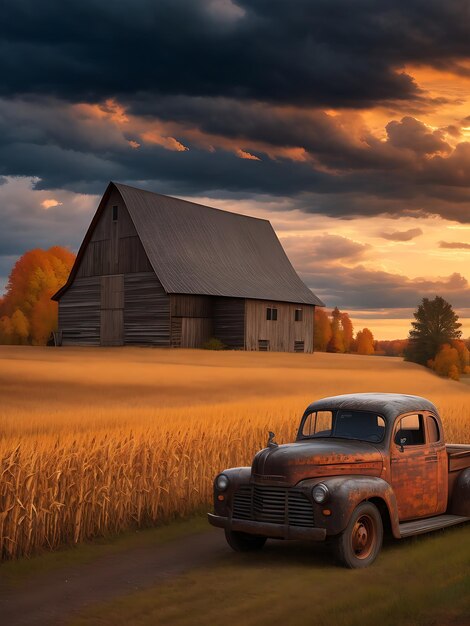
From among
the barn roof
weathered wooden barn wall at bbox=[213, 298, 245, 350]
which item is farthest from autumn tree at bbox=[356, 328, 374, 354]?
weathered wooden barn wall at bbox=[213, 298, 245, 350]

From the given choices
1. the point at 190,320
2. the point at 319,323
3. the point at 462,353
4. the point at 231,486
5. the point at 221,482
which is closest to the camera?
the point at 231,486

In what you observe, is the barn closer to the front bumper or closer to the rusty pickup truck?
the rusty pickup truck

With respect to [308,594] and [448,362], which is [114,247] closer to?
[448,362]

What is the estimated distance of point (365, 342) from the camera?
5566 inches

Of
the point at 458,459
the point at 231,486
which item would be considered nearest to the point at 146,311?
the point at 458,459

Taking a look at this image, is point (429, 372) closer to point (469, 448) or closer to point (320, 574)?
point (469, 448)

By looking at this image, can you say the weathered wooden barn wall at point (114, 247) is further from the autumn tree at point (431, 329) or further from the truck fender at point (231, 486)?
the truck fender at point (231, 486)

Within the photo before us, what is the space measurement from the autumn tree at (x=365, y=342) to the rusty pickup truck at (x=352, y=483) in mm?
126859

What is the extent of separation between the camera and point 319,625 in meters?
8.68

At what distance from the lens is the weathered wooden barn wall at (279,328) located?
6253cm

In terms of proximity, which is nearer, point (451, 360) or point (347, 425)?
point (347, 425)

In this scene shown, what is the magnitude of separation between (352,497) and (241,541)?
7.03ft

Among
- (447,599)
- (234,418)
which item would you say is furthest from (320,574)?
(234,418)

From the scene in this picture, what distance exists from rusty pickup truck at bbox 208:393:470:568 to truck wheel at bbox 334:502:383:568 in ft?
0.04
